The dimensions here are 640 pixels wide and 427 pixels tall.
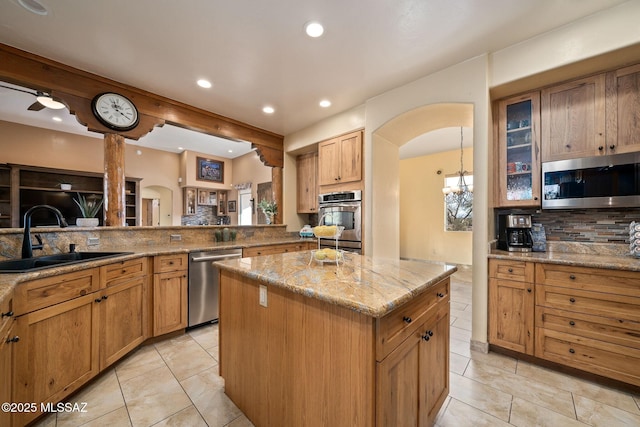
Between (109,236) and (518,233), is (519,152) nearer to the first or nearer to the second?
(518,233)

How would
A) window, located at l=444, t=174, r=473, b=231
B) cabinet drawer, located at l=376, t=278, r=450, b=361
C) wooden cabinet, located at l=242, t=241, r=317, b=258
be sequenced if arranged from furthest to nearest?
window, located at l=444, t=174, r=473, b=231 < wooden cabinet, located at l=242, t=241, r=317, b=258 < cabinet drawer, located at l=376, t=278, r=450, b=361

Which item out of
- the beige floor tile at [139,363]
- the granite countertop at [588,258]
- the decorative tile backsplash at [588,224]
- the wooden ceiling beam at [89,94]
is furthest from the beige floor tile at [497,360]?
the wooden ceiling beam at [89,94]

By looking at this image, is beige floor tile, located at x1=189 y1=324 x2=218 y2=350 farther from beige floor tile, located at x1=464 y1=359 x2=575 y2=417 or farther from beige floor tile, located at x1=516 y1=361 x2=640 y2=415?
beige floor tile, located at x1=516 y1=361 x2=640 y2=415

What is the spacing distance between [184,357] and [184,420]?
0.82 m

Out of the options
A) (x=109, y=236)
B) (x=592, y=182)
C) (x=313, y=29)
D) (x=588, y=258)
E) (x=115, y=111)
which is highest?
(x=313, y=29)

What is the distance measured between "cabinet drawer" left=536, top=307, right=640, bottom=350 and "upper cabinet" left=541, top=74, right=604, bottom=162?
1349 millimetres

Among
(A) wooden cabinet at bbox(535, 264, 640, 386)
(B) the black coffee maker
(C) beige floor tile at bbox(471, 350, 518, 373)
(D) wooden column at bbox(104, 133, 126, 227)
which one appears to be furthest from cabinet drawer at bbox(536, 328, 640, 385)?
(D) wooden column at bbox(104, 133, 126, 227)

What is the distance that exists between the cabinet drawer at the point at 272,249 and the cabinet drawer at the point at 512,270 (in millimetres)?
2473

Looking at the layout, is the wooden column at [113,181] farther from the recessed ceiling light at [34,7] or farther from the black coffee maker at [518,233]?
the black coffee maker at [518,233]

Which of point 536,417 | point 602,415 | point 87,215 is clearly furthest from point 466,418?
point 87,215

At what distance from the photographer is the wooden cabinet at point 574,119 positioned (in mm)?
2043

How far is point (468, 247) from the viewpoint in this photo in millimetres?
5574

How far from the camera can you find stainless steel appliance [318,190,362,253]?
11.1 feet

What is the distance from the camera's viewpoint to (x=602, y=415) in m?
1.53
